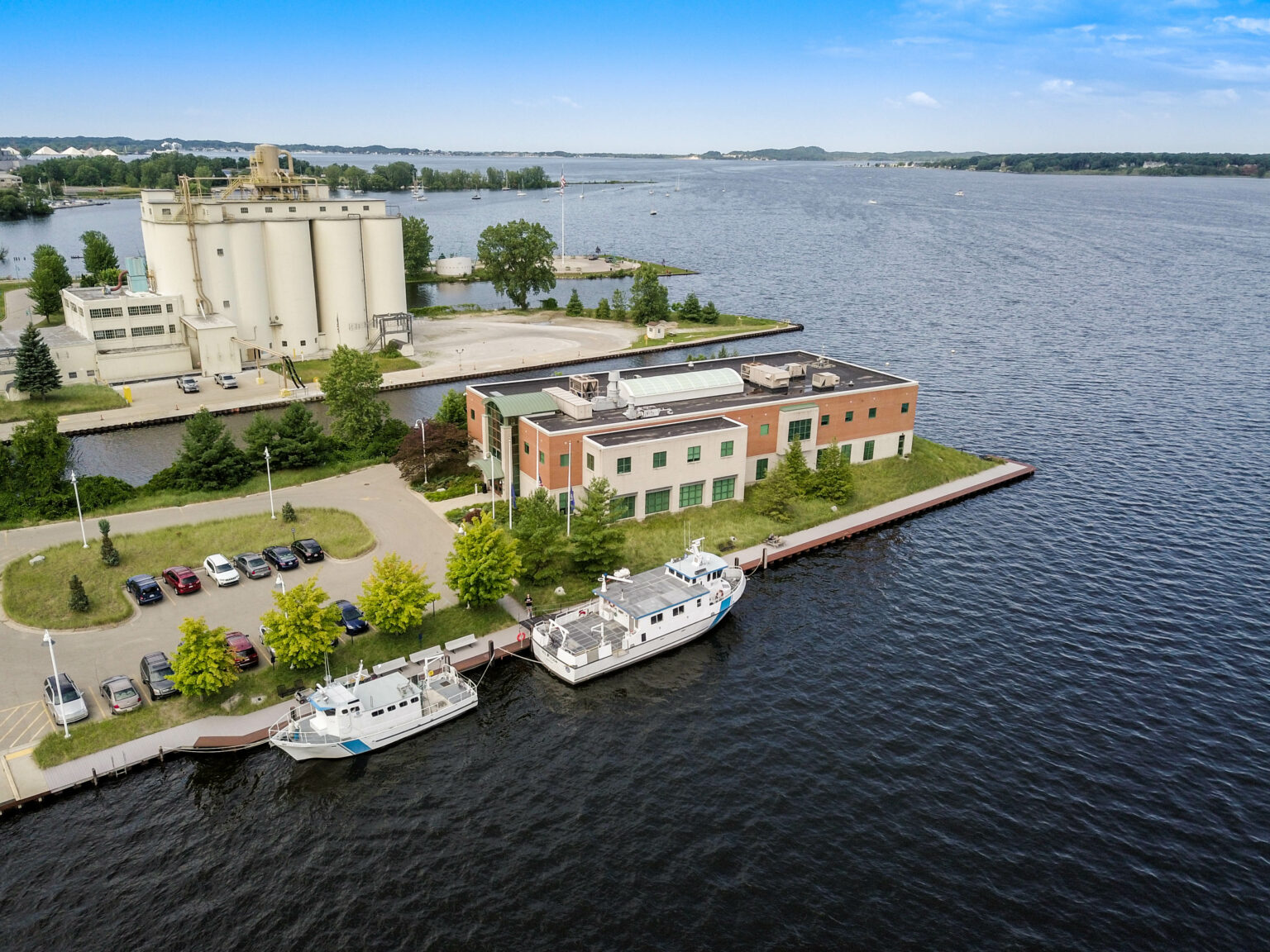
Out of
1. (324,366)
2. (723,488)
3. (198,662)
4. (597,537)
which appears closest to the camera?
(198,662)

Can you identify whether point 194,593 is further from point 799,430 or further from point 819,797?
point 799,430

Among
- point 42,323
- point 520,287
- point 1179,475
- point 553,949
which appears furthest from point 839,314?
point 553,949

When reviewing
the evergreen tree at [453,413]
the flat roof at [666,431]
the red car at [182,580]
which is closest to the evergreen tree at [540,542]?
the flat roof at [666,431]

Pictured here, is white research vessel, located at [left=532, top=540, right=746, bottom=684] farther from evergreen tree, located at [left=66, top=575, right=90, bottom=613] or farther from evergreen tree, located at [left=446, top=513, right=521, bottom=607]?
evergreen tree, located at [left=66, top=575, right=90, bottom=613]

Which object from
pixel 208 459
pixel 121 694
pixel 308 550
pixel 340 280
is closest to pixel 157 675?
pixel 121 694

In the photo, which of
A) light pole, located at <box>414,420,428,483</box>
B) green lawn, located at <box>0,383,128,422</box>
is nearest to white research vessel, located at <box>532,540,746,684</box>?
light pole, located at <box>414,420,428,483</box>

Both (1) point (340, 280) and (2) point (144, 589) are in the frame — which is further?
(1) point (340, 280)

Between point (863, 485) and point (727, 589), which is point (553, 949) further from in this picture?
point (863, 485)
